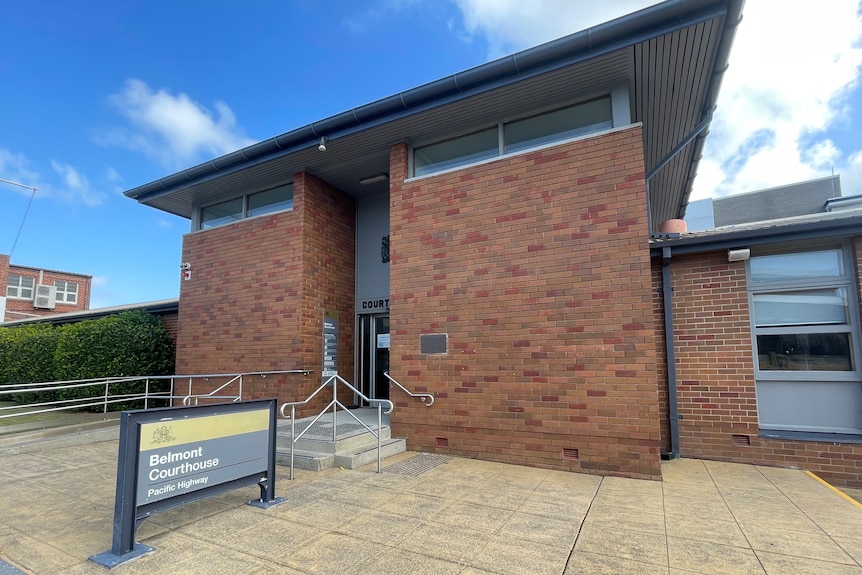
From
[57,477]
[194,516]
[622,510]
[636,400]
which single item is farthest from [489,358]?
[57,477]

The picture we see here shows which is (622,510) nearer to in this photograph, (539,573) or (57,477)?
(539,573)

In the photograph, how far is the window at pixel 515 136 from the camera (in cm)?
650

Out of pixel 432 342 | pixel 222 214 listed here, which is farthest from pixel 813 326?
pixel 222 214

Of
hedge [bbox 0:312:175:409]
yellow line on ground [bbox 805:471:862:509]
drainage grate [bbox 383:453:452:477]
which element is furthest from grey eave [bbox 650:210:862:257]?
hedge [bbox 0:312:175:409]

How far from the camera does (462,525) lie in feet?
13.2

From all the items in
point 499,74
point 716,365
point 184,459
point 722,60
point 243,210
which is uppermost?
point 499,74

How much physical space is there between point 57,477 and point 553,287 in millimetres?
6541

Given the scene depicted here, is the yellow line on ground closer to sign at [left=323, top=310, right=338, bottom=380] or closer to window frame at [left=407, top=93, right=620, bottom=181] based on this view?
window frame at [left=407, top=93, right=620, bottom=181]

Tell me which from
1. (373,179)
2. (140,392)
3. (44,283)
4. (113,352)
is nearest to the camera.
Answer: (373,179)

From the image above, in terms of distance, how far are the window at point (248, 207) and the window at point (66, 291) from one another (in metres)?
29.9

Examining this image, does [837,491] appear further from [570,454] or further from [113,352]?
[113,352]

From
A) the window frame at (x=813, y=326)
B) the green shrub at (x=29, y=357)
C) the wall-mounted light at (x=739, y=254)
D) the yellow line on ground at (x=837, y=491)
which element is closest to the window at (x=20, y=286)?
the green shrub at (x=29, y=357)

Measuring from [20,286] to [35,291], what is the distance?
0.88m

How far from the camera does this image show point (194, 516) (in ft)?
14.0
